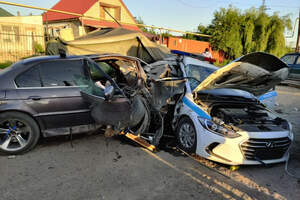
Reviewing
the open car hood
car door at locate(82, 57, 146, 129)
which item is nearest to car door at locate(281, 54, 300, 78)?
the open car hood

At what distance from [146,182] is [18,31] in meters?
16.9

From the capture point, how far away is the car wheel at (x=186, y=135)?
352cm

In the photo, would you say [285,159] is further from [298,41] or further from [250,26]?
[298,41]

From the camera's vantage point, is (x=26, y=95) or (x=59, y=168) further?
(x=26, y=95)

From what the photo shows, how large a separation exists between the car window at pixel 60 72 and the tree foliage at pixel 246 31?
1846 centimetres

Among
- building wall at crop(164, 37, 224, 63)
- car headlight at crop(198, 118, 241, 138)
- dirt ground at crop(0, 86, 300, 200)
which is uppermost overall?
building wall at crop(164, 37, 224, 63)

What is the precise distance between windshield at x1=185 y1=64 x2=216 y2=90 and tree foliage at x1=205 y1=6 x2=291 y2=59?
1648 centimetres

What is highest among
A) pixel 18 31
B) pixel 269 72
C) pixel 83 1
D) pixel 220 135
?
pixel 83 1

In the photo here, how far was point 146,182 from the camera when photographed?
9.44ft

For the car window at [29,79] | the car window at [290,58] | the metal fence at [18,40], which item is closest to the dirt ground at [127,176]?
the car window at [29,79]

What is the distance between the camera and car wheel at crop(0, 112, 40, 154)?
3379 mm

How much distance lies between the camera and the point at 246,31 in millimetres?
20156

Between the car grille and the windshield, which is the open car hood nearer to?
the windshield

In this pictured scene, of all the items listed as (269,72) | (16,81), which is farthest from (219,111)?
(16,81)
